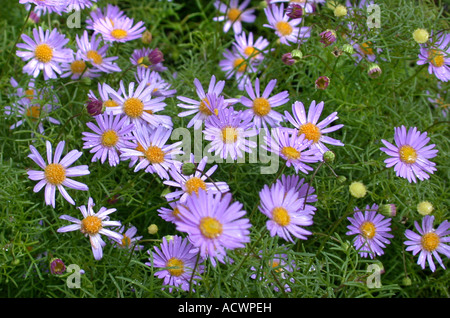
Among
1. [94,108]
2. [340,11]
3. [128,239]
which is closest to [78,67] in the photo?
[94,108]

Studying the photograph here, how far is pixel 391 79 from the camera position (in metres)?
1.61

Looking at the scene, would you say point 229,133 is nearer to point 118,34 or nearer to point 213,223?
point 213,223

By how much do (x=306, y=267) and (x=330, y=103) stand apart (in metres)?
0.57

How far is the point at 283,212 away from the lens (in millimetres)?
1101

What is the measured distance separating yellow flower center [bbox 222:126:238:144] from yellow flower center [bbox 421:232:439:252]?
0.58 m

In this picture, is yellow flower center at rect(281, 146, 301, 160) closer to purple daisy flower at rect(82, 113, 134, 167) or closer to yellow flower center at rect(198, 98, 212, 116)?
yellow flower center at rect(198, 98, 212, 116)

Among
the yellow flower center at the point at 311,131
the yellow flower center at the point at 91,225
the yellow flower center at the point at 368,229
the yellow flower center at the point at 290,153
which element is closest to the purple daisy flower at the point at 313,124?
the yellow flower center at the point at 311,131

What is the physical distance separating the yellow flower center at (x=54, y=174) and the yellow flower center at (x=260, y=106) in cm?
55

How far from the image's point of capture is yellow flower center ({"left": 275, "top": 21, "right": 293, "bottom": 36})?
1.74m

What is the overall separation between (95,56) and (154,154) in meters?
0.41

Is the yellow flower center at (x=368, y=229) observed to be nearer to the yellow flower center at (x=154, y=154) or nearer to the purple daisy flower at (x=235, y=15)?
the yellow flower center at (x=154, y=154)

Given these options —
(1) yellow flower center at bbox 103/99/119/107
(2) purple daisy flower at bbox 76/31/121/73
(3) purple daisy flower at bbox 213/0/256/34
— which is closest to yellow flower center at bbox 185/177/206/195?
(1) yellow flower center at bbox 103/99/119/107
